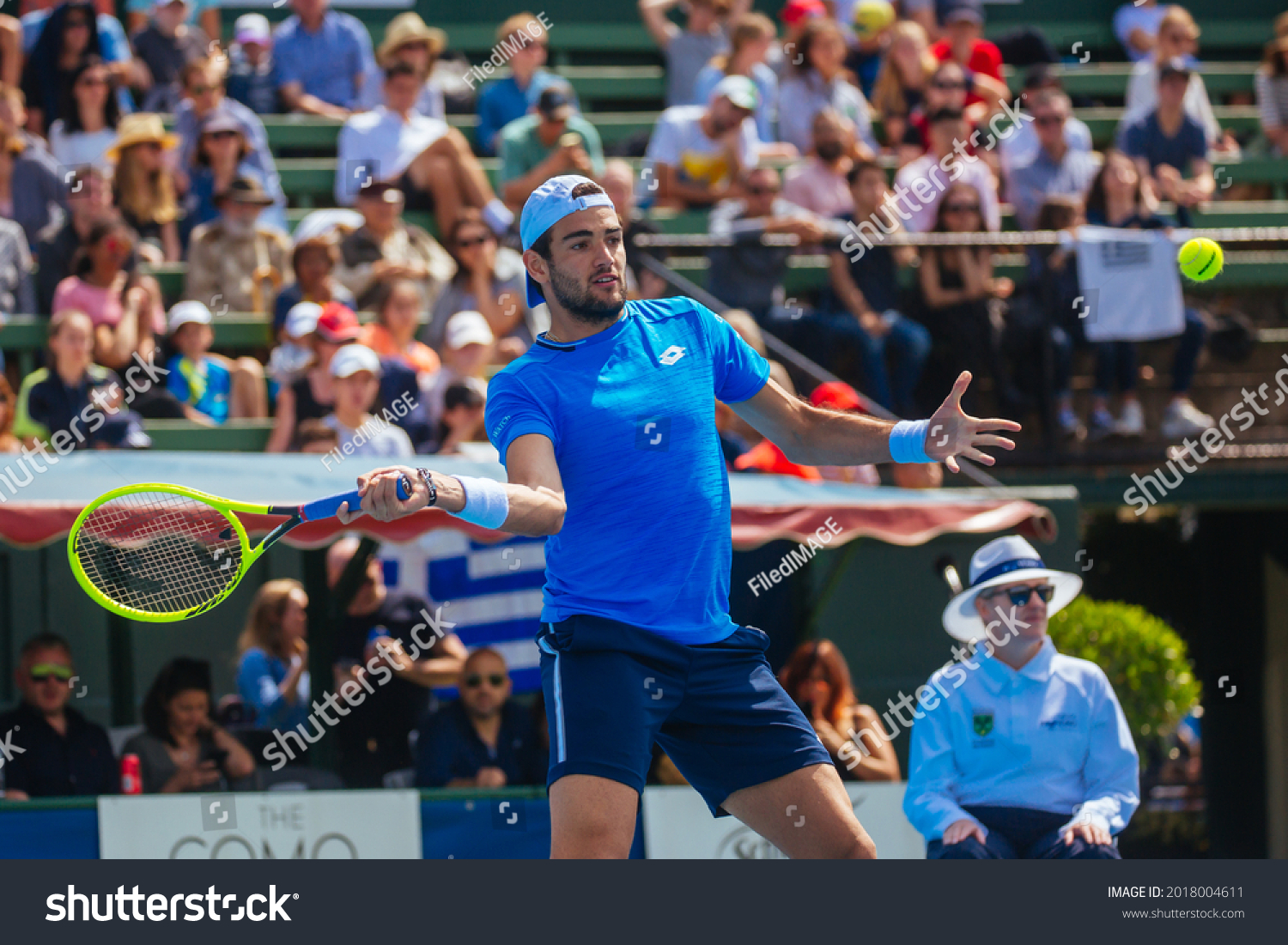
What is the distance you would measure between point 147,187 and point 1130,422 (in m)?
5.87

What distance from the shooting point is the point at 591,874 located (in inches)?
144

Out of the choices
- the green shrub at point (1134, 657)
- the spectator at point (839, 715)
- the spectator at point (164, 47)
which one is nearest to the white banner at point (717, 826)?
the spectator at point (839, 715)

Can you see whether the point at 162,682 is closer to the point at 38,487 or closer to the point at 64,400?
the point at 38,487

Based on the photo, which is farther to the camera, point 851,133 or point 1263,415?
point 851,133

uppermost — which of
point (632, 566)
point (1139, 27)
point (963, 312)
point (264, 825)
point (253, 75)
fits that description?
point (1139, 27)

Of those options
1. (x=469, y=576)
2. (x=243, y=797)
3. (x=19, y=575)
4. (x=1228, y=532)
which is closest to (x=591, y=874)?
(x=243, y=797)

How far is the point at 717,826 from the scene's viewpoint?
272 inches

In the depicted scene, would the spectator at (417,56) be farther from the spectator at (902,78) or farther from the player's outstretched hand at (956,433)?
the player's outstretched hand at (956,433)

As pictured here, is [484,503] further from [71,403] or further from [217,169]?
[217,169]

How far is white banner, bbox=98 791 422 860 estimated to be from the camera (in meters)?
6.55

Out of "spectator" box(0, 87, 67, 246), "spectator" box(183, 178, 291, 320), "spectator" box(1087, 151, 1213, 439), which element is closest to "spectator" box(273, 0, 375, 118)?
"spectator" box(183, 178, 291, 320)

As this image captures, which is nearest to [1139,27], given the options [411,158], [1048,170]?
[1048,170]

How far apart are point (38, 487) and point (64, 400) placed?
1.57 metres

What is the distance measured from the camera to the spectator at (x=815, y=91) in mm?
11438
